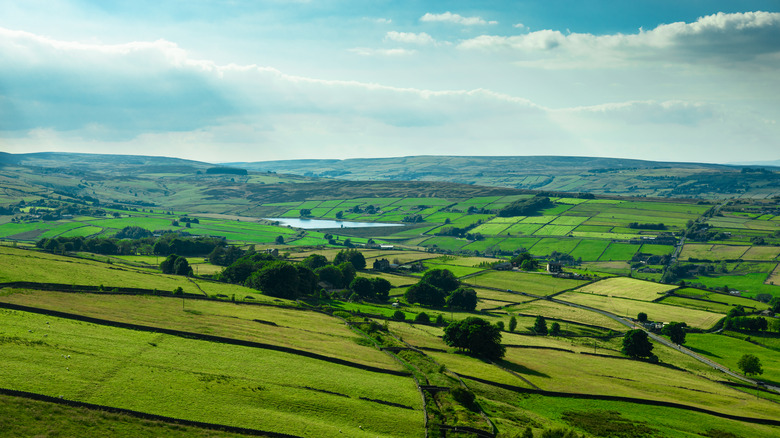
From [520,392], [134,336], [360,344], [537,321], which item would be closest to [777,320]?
[537,321]

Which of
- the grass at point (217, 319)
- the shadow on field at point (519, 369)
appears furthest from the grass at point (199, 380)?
the shadow on field at point (519, 369)

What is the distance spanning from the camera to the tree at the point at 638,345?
90.4m

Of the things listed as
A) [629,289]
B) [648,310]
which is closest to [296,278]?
[648,310]

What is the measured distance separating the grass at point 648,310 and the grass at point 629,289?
16.4 feet

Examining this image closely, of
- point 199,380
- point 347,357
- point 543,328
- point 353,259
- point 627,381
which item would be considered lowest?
point 543,328

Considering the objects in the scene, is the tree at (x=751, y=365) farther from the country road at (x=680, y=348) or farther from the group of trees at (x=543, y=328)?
the group of trees at (x=543, y=328)

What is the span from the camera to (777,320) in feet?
366

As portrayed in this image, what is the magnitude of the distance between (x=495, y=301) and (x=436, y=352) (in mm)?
54672

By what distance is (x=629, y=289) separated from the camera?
14612 cm

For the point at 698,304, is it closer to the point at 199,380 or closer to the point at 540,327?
the point at 540,327

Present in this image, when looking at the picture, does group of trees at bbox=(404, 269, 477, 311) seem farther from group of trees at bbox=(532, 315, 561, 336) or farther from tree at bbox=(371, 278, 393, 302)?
group of trees at bbox=(532, 315, 561, 336)

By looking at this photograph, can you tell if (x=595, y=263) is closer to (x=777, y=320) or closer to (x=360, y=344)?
(x=777, y=320)

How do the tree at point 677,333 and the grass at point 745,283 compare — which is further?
the grass at point 745,283

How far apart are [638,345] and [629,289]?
60.0 m
